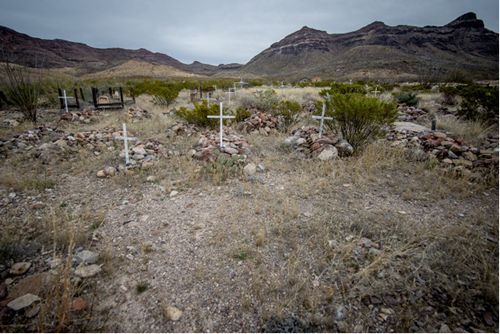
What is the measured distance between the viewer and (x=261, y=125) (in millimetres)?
7020

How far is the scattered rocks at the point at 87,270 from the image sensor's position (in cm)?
184

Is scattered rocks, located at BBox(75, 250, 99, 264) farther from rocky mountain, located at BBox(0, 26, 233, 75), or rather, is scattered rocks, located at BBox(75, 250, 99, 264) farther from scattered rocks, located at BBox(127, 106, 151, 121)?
rocky mountain, located at BBox(0, 26, 233, 75)

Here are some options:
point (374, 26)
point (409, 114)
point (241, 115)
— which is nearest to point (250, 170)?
point (241, 115)

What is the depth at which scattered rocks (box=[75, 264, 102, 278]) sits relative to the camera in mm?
1841

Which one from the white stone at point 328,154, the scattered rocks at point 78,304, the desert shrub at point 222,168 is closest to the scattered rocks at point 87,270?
the scattered rocks at point 78,304

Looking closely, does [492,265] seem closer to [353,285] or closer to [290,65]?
[353,285]

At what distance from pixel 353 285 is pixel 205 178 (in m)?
2.85

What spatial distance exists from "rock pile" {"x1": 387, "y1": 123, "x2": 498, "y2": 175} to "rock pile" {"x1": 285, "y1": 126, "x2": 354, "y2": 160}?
146 cm

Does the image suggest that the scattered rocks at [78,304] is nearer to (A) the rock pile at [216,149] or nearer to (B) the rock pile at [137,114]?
(A) the rock pile at [216,149]

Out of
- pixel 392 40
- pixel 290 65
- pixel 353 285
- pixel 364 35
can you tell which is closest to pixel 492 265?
pixel 353 285

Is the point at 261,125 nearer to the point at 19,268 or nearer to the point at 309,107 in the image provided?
the point at 309,107

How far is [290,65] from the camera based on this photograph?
7419 cm

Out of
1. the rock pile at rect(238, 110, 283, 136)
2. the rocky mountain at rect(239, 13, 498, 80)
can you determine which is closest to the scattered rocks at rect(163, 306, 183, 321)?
the rock pile at rect(238, 110, 283, 136)

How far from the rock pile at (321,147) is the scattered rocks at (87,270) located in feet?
13.4
